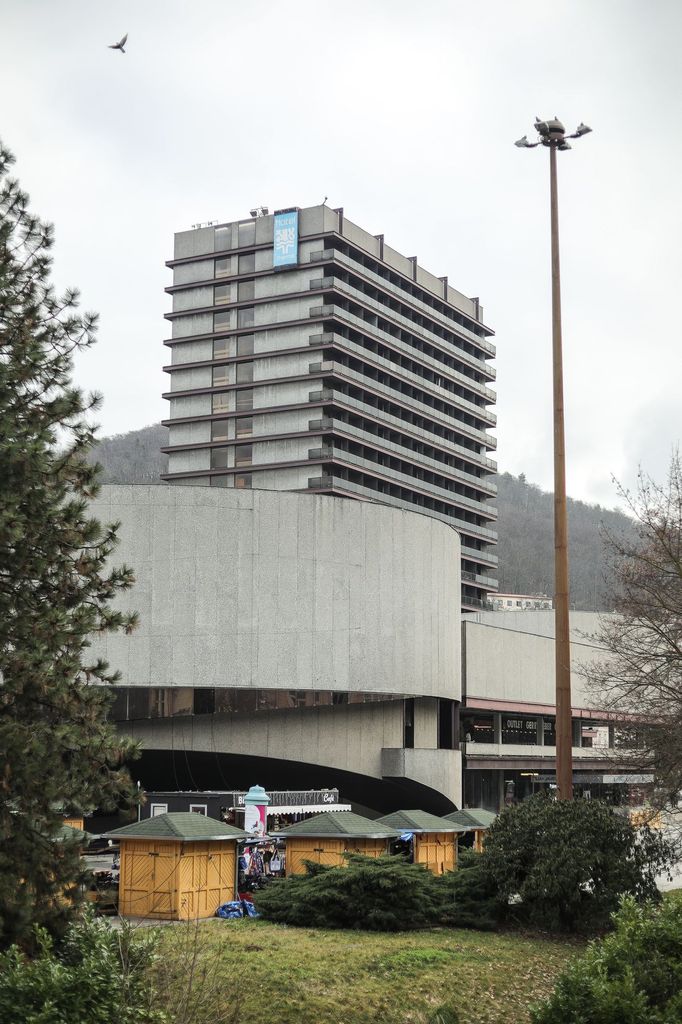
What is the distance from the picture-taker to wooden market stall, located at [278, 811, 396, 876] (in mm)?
33531

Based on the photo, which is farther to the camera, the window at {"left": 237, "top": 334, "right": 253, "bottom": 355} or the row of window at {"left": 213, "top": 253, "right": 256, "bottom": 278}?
the row of window at {"left": 213, "top": 253, "right": 256, "bottom": 278}

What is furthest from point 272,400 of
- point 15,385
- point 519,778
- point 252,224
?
point 15,385

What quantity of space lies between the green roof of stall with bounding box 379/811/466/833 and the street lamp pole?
947 cm

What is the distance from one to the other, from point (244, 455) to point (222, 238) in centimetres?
2207

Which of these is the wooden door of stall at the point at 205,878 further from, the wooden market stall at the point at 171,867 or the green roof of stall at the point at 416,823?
the green roof of stall at the point at 416,823

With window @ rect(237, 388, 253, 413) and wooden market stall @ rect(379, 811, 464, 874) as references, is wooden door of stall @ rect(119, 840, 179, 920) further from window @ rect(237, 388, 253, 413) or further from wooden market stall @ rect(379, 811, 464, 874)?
window @ rect(237, 388, 253, 413)

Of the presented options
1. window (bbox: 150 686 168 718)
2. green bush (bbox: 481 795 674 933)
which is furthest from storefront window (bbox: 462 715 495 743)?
green bush (bbox: 481 795 674 933)

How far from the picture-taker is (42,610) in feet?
58.9

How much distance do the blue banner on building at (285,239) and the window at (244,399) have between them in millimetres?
12587

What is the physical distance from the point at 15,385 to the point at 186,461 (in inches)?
4062

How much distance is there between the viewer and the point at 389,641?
207 feet

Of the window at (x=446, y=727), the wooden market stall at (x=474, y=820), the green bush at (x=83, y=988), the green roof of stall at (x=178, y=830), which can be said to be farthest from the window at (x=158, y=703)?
the green bush at (x=83, y=988)

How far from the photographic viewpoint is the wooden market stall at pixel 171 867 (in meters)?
29.7

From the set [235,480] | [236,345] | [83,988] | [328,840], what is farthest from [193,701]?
[236,345]
